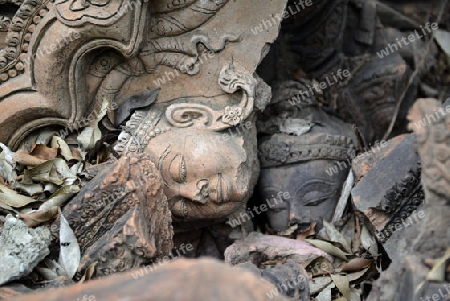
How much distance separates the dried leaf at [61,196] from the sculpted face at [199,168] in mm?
326

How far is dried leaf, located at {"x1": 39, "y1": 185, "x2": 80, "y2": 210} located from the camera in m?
1.89

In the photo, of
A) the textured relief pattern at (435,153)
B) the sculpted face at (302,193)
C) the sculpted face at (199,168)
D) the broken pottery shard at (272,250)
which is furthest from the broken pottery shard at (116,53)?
the textured relief pattern at (435,153)

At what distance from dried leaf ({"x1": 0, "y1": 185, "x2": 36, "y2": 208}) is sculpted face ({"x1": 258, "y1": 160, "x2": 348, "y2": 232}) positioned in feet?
3.35

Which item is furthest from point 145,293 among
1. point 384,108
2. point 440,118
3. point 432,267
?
point 384,108

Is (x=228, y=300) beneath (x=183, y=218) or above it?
above

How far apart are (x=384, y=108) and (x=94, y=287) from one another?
2328 mm

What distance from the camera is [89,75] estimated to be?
88.8 inches

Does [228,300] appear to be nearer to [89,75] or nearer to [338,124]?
[89,75]

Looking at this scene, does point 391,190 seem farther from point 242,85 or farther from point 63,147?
point 63,147

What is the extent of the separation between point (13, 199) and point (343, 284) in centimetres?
117

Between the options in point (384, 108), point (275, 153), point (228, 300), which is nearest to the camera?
point (228, 300)

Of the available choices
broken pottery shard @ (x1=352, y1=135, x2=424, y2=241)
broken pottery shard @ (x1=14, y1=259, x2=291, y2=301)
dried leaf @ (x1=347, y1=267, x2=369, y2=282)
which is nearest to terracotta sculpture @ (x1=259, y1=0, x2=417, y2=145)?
broken pottery shard @ (x1=352, y1=135, x2=424, y2=241)

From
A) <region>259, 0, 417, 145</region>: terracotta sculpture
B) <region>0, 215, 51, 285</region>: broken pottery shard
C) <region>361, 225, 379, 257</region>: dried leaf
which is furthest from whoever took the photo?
<region>259, 0, 417, 145</region>: terracotta sculpture

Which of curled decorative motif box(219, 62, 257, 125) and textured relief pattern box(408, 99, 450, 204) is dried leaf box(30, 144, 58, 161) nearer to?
curled decorative motif box(219, 62, 257, 125)
